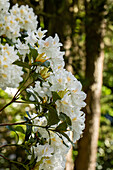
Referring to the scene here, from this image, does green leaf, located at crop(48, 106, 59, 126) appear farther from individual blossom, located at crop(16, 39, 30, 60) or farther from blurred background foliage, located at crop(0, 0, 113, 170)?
blurred background foliage, located at crop(0, 0, 113, 170)

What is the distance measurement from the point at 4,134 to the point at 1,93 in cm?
99

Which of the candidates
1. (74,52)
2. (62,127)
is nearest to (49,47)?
(62,127)

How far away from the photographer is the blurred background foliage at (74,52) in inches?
88.0

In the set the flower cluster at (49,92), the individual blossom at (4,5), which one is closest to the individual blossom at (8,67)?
the flower cluster at (49,92)

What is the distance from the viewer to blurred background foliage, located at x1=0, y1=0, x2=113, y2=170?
2.23m

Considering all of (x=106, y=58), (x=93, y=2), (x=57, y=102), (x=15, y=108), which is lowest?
(x=57, y=102)

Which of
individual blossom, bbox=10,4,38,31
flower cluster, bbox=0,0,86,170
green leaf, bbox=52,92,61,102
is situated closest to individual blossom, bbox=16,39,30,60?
flower cluster, bbox=0,0,86,170

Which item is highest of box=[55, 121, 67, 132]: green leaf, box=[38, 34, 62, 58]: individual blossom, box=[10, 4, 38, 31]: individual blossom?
box=[10, 4, 38, 31]: individual blossom

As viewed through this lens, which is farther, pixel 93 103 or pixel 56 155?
pixel 93 103

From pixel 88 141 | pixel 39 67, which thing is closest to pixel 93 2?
pixel 88 141

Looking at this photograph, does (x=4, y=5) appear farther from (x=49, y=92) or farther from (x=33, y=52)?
(x=49, y=92)

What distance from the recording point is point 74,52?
113 inches

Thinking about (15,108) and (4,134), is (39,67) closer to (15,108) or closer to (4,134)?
(15,108)

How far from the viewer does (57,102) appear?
91 centimetres
